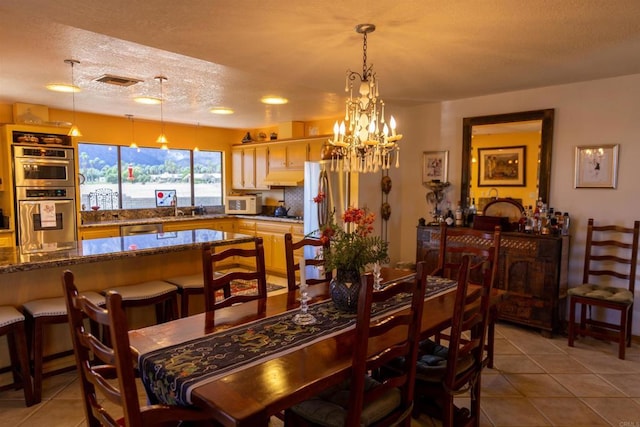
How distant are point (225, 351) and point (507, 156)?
12.4ft

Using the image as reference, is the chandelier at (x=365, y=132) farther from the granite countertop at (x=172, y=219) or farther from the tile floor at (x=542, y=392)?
the granite countertop at (x=172, y=219)

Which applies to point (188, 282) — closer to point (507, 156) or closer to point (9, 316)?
point (9, 316)

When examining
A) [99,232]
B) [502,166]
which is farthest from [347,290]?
[99,232]

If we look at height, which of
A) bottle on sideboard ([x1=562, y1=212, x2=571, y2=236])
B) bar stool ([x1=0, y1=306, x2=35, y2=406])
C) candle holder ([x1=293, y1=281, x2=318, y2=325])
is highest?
bottle on sideboard ([x1=562, y1=212, x2=571, y2=236])

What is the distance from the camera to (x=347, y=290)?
7.11 ft

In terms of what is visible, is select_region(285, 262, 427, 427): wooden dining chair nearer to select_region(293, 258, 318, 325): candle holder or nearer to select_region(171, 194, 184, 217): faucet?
select_region(293, 258, 318, 325): candle holder

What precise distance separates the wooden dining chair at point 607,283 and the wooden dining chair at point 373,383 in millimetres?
2490

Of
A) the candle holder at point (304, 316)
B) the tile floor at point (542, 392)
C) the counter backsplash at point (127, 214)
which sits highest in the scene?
the counter backsplash at point (127, 214)

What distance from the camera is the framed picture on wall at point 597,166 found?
12.3ft

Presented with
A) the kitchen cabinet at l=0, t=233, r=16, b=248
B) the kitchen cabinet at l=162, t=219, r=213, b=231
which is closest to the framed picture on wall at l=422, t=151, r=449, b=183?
the kitchen cabinet at l=162, t=219, r=213, b=231

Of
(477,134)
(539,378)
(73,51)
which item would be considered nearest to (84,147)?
(73,51)

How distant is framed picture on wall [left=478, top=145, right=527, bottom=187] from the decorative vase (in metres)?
2.89

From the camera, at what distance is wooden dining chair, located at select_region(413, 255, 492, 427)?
1.88 meters

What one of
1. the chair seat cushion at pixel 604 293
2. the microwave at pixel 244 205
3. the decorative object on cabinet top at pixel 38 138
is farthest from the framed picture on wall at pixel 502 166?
the decorative object on cabinet top at pixel 38 138
